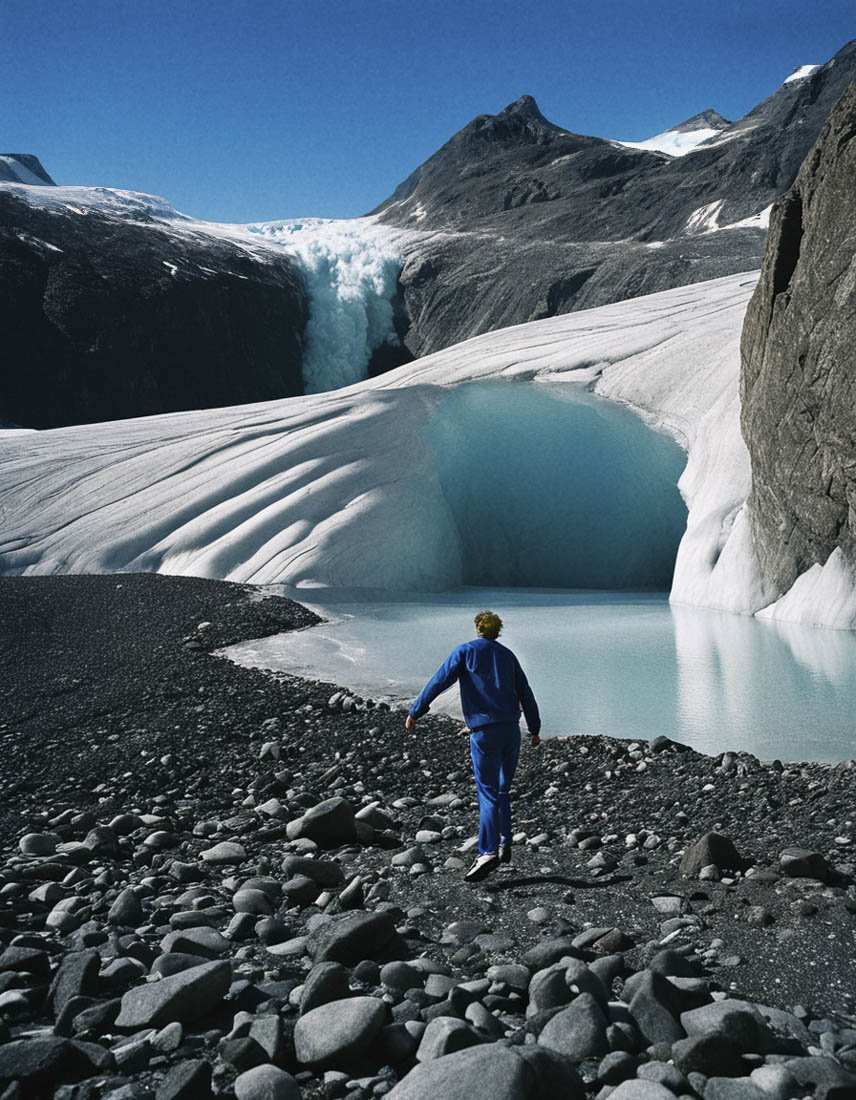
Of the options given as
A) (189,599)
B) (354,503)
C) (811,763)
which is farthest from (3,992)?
(354,503)

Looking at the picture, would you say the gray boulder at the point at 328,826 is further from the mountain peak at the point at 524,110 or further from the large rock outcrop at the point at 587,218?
the mountain peak at the point at 524,110

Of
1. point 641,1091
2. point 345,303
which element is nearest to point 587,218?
point 345,303

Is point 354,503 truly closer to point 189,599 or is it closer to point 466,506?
point 466,506

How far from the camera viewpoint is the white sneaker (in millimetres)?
4297

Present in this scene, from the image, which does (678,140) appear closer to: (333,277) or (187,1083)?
(333,277)

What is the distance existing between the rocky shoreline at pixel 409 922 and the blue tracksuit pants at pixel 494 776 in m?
0.19

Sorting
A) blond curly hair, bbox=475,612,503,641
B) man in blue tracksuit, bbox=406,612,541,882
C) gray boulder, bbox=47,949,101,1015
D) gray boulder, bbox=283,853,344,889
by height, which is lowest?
gray boulder, bbox=283,853,344,889

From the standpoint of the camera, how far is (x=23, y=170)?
61500mm

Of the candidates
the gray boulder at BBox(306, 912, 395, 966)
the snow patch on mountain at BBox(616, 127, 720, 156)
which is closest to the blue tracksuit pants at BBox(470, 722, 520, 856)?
the gray boulder at BBox(306, 912, 395, 966)

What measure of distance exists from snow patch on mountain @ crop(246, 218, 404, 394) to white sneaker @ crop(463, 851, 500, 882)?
42.2 m

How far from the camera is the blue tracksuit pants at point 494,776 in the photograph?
176 inches

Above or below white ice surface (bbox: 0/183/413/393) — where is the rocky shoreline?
below

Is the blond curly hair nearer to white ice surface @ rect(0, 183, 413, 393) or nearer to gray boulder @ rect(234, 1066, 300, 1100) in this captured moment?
gray boulder @ rect(234, 1066, 300, 1100)

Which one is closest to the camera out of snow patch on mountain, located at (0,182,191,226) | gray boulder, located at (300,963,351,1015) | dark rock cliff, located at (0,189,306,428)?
gray boulder, located at (300,963,351,1015)
